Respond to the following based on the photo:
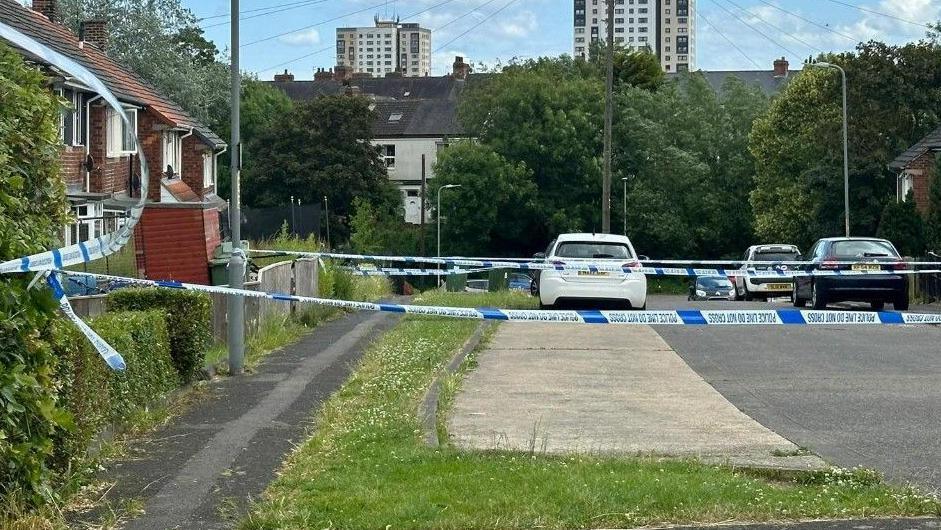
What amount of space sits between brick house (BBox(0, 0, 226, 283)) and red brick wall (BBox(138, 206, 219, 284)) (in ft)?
0.07

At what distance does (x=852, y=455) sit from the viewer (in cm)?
952

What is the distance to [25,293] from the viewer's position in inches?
305

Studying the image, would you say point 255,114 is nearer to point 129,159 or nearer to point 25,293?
point 129,159

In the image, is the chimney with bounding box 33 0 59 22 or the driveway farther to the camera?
the chimney with bounding box 33 0 59 22

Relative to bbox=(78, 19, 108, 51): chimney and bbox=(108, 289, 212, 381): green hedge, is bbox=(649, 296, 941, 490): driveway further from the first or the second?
bbox=(78, 19, 108, 51): chimney

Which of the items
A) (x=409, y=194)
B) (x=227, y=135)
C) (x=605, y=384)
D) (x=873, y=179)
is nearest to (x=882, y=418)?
(x=605, y=384)

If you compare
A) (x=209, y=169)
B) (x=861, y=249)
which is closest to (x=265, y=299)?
(x=861, y=249)

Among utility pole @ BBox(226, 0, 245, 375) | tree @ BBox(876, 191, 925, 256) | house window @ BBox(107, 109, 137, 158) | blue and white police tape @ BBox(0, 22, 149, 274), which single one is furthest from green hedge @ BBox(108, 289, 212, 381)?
tree @ BBox(876, 191, 925, 256)

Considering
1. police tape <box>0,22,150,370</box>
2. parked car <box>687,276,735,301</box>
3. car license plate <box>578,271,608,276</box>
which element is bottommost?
parked car <box>687,276,735,301</box>

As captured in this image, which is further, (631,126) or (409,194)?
(409,194)

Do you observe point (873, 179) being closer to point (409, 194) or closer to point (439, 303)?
point (439, 303)

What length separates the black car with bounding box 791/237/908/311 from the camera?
2372 cm

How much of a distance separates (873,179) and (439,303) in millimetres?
35163

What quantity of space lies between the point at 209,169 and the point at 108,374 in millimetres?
44889
